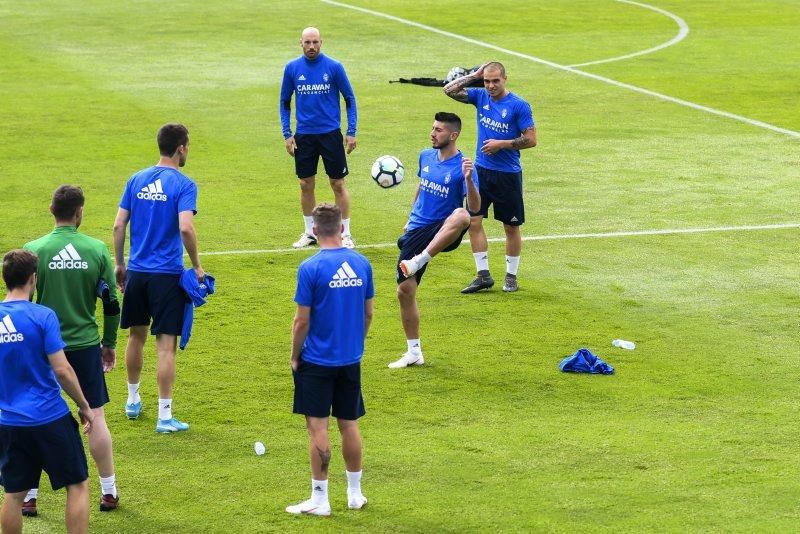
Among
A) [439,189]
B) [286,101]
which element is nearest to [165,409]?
[439,189]

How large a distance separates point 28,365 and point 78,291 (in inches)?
54.0

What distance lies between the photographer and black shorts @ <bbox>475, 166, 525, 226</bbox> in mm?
15773

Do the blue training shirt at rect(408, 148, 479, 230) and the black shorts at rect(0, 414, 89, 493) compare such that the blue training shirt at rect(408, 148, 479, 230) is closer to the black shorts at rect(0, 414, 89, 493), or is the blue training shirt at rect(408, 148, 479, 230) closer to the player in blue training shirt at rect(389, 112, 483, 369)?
the player in blue training shirt at rect(389, 112, 483, 369)

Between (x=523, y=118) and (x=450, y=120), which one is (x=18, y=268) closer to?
(x=450, y=120)

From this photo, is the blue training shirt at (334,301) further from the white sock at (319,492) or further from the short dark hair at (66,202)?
the short dark hair at (66,202)

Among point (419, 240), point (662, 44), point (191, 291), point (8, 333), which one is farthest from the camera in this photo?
point (662, 44)

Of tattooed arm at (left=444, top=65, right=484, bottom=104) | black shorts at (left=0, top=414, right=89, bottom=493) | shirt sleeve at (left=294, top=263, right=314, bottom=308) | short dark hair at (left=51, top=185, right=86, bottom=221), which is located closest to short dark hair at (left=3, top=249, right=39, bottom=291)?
black shorts at (left=0, top=414, right=89, bottom=493)

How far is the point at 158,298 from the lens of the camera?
11.2 meters

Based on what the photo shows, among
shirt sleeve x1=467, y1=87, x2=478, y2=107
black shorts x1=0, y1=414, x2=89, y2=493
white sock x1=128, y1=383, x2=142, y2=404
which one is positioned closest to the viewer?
black shorts x1=0, y1=414, x2=89, y2=493

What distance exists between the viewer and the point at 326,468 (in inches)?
375

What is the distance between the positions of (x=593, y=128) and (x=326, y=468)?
665 inches

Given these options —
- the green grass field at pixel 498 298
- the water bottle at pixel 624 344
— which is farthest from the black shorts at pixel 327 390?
the water bottle at pixel 624 344

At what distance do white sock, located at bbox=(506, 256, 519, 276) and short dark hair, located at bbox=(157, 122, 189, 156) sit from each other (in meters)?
5.70

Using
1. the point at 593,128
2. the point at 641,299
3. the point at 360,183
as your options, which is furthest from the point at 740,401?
the point at 593,128
